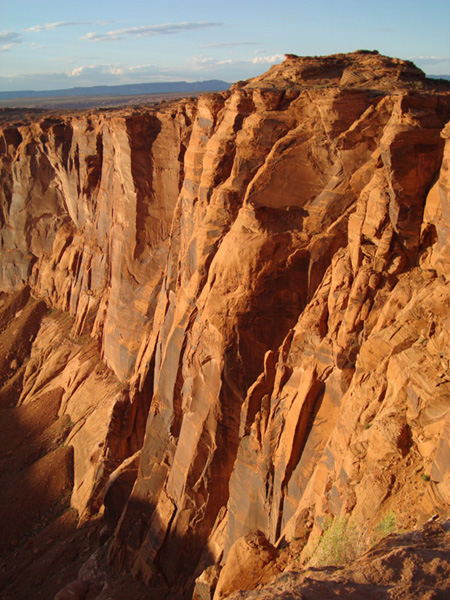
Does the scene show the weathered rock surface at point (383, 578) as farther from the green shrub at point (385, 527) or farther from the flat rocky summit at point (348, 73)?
the flat rocky summit at point (348, 73)

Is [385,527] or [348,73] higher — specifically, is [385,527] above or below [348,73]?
below

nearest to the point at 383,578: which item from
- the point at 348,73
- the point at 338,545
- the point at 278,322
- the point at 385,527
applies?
the point at 338,545

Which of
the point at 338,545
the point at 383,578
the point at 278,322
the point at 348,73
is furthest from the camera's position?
the point at 348,73

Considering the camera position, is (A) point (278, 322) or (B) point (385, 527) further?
(A) point (278, 322)

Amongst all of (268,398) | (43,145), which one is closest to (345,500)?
(268,398)

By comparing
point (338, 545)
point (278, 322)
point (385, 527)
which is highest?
point (278, 322)

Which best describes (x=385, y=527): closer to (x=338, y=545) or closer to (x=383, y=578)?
(x=338, y=545)

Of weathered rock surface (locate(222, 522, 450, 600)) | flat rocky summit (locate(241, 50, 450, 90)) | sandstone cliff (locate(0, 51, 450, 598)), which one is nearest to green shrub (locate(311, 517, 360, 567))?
sandstone cliff (locate(0, 51, 450, 598))

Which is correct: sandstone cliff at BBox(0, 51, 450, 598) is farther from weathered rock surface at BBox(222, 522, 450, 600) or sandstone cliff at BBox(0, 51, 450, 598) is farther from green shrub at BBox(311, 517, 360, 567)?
weathered rock surface at BBox(222, 522, 450, 600)
